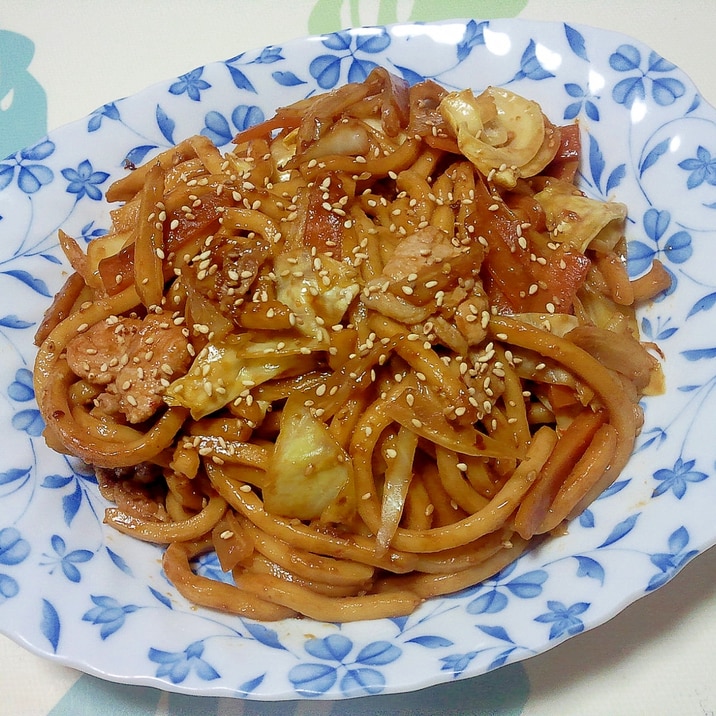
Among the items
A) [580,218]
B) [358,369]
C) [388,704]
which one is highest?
[580,218]

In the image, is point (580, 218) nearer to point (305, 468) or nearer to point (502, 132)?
point (502, 132)

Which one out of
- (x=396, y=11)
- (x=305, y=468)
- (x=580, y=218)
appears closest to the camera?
(x=305, y=468)

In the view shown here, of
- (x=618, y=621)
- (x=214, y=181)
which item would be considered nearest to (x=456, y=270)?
(x=214, y=181)

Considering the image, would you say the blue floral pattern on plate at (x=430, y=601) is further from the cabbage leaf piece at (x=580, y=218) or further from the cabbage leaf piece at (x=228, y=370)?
the cabbage leaf piece at (x=228, y=370)

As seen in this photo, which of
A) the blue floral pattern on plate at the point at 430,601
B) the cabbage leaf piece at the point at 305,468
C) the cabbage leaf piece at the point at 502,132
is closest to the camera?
the blue floral pattern on plate at the point at 430,601

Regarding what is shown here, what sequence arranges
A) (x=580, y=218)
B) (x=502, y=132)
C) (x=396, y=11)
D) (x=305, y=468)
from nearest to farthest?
(x=305, y=468) < (x=580, y=218) < (x=502, y=132) < (x=396, y=11)

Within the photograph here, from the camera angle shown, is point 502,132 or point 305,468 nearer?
point 305,468

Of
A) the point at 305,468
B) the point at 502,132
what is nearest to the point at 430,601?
the point at 305,468

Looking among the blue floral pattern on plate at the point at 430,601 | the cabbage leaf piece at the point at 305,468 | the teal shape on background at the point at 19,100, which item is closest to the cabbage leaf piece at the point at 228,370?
the cabbage leaf piece at the point at 305,468
